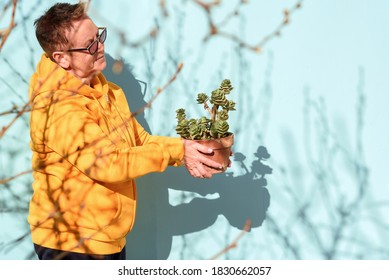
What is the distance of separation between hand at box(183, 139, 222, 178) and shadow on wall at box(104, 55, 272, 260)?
2.18 feet

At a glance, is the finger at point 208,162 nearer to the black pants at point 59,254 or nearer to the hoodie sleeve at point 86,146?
the hoodie sleeve at point 86,146

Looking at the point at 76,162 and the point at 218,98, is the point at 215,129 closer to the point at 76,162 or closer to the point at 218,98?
the point at 218,98

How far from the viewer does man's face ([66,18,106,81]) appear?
96.4 inches

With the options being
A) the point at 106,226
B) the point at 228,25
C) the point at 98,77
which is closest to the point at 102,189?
the point at 106,226

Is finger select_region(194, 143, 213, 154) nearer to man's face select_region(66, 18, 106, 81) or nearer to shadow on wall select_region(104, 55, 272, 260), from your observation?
man's face select_region(66, 18, 106, 81)

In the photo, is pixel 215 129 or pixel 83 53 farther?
pixel 215 129

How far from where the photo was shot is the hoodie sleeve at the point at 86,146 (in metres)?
2.30

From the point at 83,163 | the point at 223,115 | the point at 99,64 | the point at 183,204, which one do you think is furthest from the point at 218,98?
the point at 183,204

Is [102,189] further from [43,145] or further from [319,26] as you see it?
[319,26]

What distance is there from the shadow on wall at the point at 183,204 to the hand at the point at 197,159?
2.18 feet

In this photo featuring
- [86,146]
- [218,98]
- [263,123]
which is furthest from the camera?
[263,123]

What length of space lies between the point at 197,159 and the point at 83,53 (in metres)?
0.59

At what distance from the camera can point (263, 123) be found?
3141 mm

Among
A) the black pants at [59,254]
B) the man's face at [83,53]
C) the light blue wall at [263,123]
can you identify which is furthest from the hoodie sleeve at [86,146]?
the light blue wall at [263,123]
